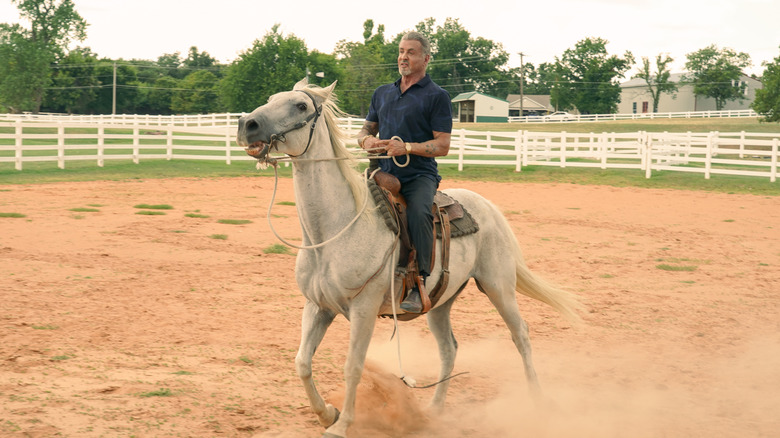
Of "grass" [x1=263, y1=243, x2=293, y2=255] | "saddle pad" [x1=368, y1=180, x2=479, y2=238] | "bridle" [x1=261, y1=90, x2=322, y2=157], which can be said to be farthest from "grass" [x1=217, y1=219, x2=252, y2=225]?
"bridle" [x1=261, y1=90, x2=322, y2=157]

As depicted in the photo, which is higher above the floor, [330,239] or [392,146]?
[392,146]

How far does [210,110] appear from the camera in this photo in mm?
81250

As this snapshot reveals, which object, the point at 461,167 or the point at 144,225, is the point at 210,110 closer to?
the point at 461,167

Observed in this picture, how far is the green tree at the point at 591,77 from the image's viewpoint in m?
85.6

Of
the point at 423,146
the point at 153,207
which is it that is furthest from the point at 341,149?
the point at 153,207

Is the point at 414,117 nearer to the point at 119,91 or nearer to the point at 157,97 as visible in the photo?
the point at 119,91

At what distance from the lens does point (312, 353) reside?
14.4 ft

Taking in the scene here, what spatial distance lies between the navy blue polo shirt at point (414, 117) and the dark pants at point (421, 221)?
0.15 meters

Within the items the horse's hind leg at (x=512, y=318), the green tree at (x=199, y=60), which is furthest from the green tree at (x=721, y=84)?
the horse's hind leg at (x=512, y=318)

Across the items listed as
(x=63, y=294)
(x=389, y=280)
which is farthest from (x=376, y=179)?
(x=63, y=294)

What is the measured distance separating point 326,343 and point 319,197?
284 centimetres

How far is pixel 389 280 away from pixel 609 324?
414cm

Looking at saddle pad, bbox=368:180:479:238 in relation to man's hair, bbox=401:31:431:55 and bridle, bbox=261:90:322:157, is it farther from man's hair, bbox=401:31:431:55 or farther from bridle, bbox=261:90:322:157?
man's hair, bbox=401:31:431:55

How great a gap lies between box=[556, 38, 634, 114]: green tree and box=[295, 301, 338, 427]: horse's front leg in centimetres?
8621
